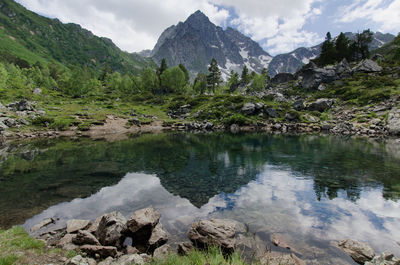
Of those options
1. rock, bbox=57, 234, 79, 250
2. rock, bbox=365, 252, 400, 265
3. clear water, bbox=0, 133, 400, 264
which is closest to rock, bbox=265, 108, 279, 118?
clear water, bbox=0, 133, 400, 264

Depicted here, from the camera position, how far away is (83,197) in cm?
1623

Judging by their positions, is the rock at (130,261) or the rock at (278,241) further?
the rock at (278,241)

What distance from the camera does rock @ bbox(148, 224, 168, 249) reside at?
33.2 ft

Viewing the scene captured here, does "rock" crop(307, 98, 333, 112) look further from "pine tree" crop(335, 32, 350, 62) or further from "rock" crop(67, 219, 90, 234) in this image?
"rock" crop(67, 219, 90, 234)

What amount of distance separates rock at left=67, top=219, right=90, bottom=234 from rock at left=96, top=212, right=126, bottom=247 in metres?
1.34

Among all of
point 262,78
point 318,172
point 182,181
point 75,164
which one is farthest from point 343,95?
point 75,164

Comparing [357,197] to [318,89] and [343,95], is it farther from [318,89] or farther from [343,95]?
Answer: [318,89]

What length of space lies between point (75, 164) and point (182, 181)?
15764 millimetres

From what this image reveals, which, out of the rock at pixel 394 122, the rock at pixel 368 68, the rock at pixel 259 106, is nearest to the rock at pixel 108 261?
the rock at pixel 394 122

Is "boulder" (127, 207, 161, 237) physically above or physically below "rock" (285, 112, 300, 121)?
below

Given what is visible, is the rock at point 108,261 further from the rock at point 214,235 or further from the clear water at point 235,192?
the rock at point 214,235

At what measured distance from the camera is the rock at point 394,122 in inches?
1978

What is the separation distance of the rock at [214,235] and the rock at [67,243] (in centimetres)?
576

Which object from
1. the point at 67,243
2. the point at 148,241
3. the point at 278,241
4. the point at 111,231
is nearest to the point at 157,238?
the point at 148,241
